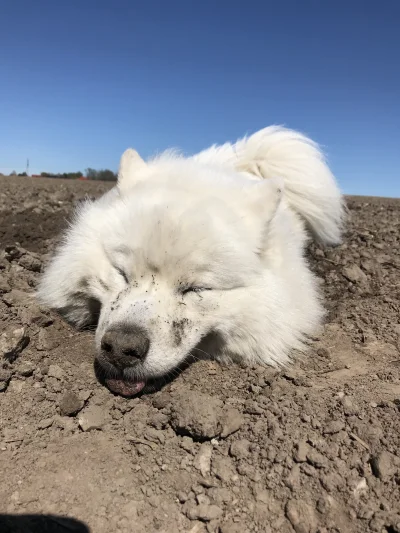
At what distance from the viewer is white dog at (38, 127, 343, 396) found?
3.15 meters

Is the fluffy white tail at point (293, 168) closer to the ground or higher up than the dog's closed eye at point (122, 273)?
higher up

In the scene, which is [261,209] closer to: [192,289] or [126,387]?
[192,289]

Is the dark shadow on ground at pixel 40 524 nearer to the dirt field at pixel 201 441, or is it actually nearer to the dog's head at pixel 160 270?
the dirt field at pixel 201 441

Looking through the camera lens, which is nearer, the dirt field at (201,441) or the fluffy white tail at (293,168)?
the dirt field at (201,441)

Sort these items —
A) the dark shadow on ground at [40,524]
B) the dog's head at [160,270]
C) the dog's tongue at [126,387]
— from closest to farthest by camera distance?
the dark shadow on ground at [40,524] → the dog's head at [160,270] → the dog's tongue at [126,387]

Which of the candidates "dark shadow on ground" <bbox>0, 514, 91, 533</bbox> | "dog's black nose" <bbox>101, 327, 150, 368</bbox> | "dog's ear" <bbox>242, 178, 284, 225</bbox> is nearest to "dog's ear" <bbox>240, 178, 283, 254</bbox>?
"dog's ear" <bbox>242, 178, 284, 225</bbox>

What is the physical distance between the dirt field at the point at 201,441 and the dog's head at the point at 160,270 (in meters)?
0.29

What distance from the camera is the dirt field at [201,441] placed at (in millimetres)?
2365

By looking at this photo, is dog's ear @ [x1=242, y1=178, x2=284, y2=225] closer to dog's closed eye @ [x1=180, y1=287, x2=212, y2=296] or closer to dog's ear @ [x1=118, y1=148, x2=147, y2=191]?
dog's closed eye @ [x1=180, y1=287, x2=212, y2=296]

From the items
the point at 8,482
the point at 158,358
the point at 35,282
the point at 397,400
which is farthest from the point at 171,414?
the point at 35,282

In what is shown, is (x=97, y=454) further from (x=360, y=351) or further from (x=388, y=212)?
(x=388, y=212)

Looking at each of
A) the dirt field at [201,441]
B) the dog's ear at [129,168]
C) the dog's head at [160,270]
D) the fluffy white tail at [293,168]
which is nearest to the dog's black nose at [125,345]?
the dog's head at [160,270]

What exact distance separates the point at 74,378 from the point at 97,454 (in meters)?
0.74

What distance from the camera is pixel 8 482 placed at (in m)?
2.48
